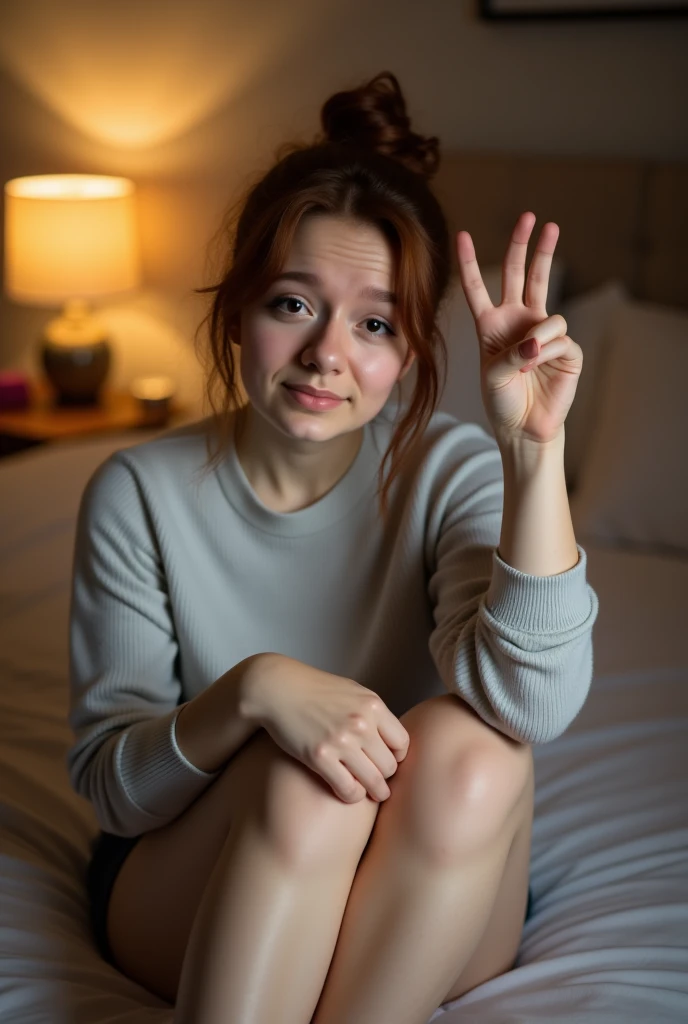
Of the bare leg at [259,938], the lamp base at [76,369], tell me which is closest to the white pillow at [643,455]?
the bare leg at [259,938]

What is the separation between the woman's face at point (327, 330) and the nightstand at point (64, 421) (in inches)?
70.7

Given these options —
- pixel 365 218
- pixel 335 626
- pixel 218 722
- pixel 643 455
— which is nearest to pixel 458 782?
pixel 218 722

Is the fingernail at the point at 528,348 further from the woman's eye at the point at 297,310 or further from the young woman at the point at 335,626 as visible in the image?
the woman's eye at the point at 297,310

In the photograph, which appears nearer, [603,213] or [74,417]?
[603,213]

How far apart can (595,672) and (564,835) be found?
1.22 ft

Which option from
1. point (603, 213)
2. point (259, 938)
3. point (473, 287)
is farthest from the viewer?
point (603, 213)

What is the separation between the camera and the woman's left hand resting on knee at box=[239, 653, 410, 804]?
0.95 metres

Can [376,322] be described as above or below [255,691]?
above

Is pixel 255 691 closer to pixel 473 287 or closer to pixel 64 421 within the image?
pixel 473 287

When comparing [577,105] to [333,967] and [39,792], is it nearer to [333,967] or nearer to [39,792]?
[39,792]

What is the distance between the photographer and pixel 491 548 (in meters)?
1.13

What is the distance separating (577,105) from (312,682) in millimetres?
1940

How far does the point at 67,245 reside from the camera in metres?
2.90

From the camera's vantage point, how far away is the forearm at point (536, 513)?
3.22 ft
